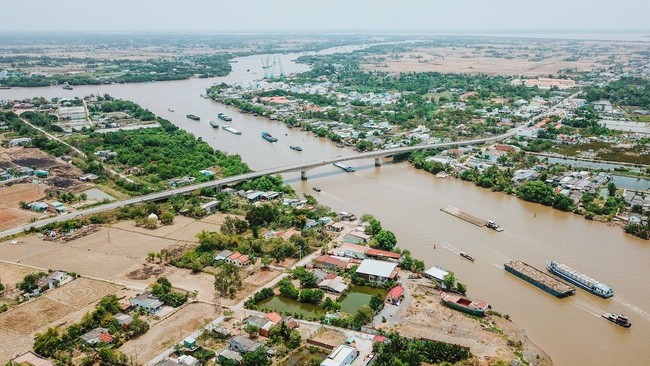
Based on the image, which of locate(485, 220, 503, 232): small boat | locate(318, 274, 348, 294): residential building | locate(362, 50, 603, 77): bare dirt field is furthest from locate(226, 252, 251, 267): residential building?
locate(362, 50, 603, 77): bare dirt field

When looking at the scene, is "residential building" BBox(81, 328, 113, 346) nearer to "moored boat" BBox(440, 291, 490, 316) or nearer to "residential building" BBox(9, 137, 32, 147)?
"moored boat" BBox(440, 291, 490, 316)

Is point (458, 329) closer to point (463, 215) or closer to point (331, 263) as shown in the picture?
point (331, 263)

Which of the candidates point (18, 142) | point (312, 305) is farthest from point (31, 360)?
point (18, 142)

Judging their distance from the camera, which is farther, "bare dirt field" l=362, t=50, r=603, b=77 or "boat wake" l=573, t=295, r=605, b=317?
"bare dirt field" l=362, t=50, r=603, b=77

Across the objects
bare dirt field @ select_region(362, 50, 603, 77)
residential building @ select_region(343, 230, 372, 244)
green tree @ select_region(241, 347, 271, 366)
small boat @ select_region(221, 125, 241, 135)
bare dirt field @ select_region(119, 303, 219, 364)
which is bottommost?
bare dirt field @ select_region(119, 303, 219, 364)

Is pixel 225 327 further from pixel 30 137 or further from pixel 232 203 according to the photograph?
pixel 30 137

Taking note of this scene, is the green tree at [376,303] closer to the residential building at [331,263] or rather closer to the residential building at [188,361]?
the residential building at [331,263]

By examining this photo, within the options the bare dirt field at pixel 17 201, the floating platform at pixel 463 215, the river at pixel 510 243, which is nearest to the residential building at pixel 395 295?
the river at pixel 510 243

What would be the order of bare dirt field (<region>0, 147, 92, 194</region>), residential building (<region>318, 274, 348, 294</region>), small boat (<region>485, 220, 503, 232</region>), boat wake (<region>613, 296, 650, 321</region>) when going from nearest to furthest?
boat wake (<region>613, 296, 650, 321</region>) < residential building (<region>318, 274, 348, 294</region>) < small boat (<region>485, 220, 503, 232</region>) < bare dirt field (<region>0, 147, 92, 194</region>)
